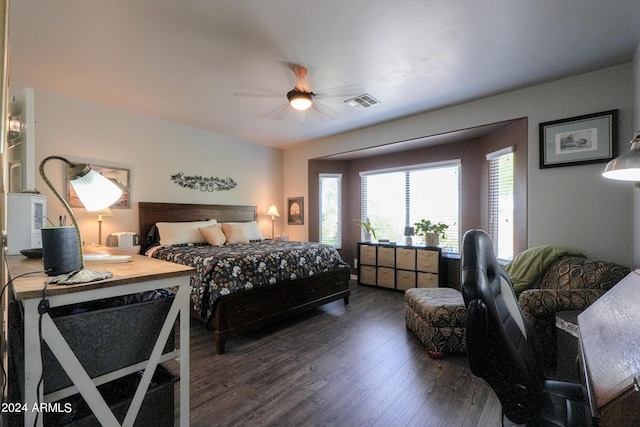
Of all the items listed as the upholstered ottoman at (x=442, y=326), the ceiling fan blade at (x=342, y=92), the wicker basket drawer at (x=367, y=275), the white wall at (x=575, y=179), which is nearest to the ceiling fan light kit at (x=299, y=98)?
the ceiling fan blade at (x=342, y=92)

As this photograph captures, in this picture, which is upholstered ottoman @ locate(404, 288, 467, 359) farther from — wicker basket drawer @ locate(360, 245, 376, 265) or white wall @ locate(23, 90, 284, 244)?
white wall @ locate(23, 90, 284, 244)

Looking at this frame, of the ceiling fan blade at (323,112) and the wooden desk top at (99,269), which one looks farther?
the ceiling fan blade at (323,112)

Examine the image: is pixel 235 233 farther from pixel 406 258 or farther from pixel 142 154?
pixel 406 258

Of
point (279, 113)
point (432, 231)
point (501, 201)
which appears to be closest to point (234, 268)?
point (279, 113)

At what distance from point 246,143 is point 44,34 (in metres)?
3.20

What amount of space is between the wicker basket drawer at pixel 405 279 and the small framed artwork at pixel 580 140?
2.25 m

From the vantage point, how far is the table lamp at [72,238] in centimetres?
112

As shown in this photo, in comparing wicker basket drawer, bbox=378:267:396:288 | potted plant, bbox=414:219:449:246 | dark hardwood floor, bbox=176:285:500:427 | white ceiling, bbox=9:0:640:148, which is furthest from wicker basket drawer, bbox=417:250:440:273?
white ceiling, bbox=9:0:640:148

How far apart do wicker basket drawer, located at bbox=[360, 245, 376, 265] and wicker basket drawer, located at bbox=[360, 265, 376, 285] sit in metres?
0.09

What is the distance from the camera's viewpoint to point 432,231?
4.37m

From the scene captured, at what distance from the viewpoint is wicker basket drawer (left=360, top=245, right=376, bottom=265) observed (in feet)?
15.6

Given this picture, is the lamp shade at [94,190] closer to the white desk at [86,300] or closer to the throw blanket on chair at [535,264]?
the white desk at [86,300]

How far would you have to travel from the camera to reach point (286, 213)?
584 centimetres

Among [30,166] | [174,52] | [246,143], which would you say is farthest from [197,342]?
[246,143]
